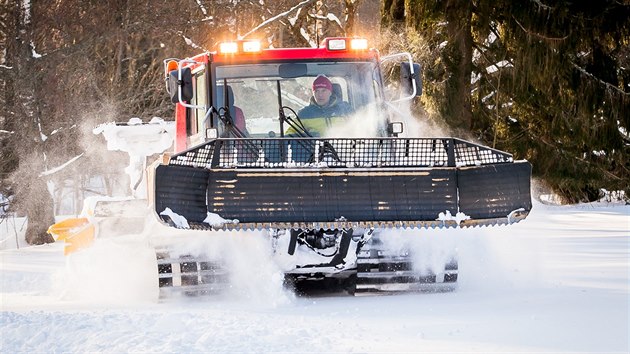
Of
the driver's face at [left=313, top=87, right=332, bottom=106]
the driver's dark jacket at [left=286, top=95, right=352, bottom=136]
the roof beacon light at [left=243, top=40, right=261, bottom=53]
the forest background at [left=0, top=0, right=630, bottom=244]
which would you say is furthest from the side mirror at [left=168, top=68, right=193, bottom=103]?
the forest background at [left=0, top=0, right=630, bottom=244]

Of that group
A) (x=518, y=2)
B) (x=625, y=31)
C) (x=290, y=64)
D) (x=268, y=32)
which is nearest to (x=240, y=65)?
(x=290, y=64)

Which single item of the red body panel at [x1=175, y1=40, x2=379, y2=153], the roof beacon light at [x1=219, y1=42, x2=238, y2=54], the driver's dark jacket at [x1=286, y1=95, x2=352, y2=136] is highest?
the roof beacon light at [x1=219, y1=42, x2=238, y2=54]

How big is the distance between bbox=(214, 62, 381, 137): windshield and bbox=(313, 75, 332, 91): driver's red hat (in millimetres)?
31

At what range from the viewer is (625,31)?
52.9ft

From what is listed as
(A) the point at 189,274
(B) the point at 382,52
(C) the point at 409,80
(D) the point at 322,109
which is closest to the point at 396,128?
(C) the point at 409,80

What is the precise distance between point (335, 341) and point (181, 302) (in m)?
2.44

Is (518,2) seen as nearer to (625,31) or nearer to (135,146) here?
(625,31)

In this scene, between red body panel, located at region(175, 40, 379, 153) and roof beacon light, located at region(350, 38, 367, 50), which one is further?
roof beacon light, located at region(350, 38, 367, 50)

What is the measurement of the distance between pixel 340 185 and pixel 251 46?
78.1 inches

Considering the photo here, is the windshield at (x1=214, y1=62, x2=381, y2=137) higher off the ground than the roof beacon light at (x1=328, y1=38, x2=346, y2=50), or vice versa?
the roof beacon light at (x1=328, y1=38, x2=346, y2=50)

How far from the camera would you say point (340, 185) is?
23.3 feet

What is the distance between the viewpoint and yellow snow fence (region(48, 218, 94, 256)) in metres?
8.70

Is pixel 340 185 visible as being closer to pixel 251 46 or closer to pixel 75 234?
pixel 251 46

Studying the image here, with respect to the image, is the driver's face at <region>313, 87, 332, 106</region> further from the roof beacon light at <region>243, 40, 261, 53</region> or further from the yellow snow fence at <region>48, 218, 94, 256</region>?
the yellow snow fence at <region>48, 218, 94, 256</region>
